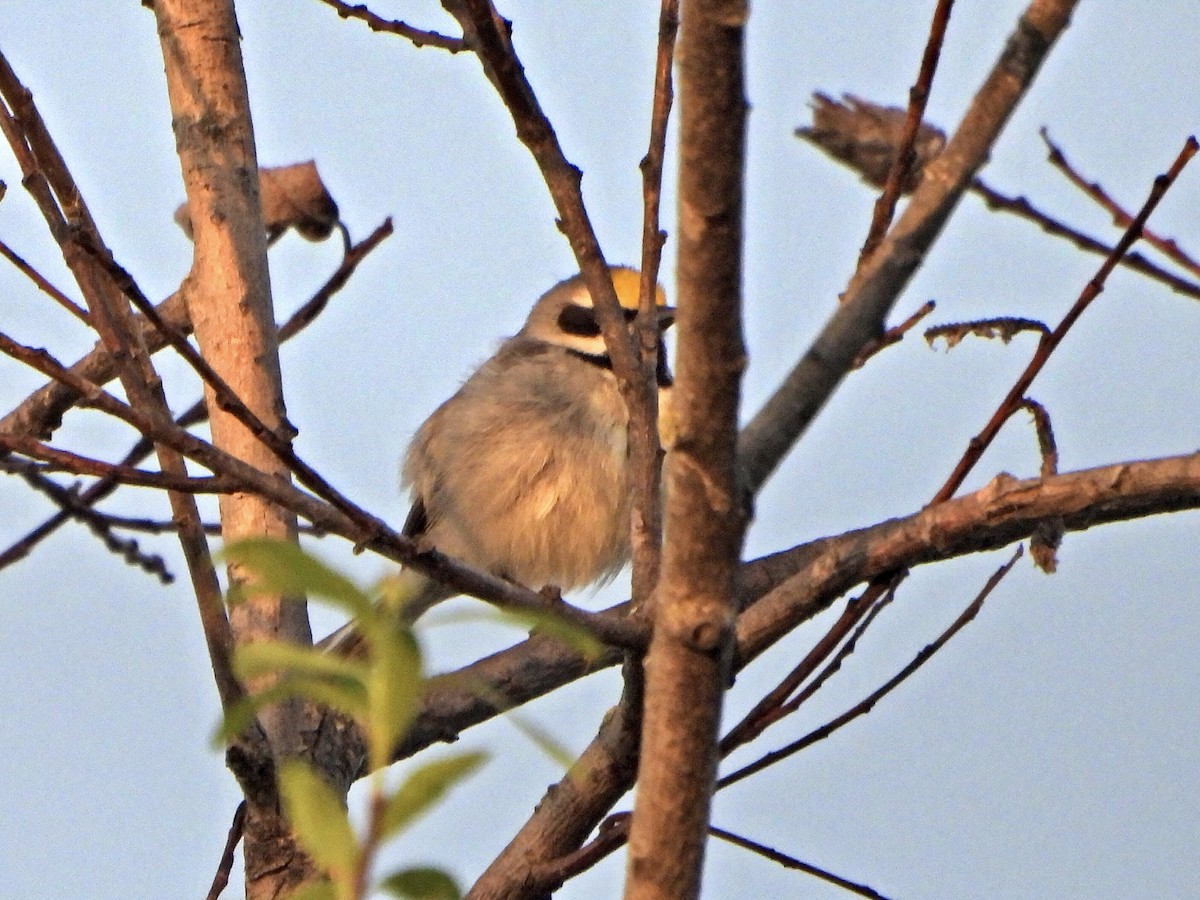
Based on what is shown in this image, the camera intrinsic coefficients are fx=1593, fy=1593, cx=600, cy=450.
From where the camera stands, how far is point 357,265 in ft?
13.8

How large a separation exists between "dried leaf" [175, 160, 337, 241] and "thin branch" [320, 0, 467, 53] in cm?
117

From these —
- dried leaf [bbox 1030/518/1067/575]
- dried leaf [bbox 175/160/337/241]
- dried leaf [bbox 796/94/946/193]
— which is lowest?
dried leaf [bbox 796/94/946/193]

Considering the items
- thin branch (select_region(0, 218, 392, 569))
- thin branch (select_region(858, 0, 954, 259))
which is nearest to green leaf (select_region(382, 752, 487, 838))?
thin branch (select_region(858, 0, 954, 259))

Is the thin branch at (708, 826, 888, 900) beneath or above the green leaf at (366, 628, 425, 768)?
above

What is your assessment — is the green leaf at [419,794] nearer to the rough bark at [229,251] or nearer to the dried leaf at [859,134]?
the dried leaf at [859,134]

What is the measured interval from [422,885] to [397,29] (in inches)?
92.6

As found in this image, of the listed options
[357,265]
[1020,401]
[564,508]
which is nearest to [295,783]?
[1020,401]

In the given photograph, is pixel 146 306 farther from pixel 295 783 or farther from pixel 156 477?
pixel 295 783

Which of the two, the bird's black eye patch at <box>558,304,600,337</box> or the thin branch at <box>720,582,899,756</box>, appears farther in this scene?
the bird's black eye patch at <box>558,304,600,337</box>

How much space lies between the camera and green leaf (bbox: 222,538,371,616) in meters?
0.95

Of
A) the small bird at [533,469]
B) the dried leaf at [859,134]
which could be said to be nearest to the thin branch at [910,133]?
the dried leaf at [859,134]

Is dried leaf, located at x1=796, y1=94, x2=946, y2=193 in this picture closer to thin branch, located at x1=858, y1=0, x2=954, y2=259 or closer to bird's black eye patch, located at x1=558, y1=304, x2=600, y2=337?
thin branch, located at x1=858, y1=0, x2=954, y2=259

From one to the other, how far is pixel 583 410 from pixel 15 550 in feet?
7.88

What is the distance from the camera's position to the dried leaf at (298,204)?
434 cm
